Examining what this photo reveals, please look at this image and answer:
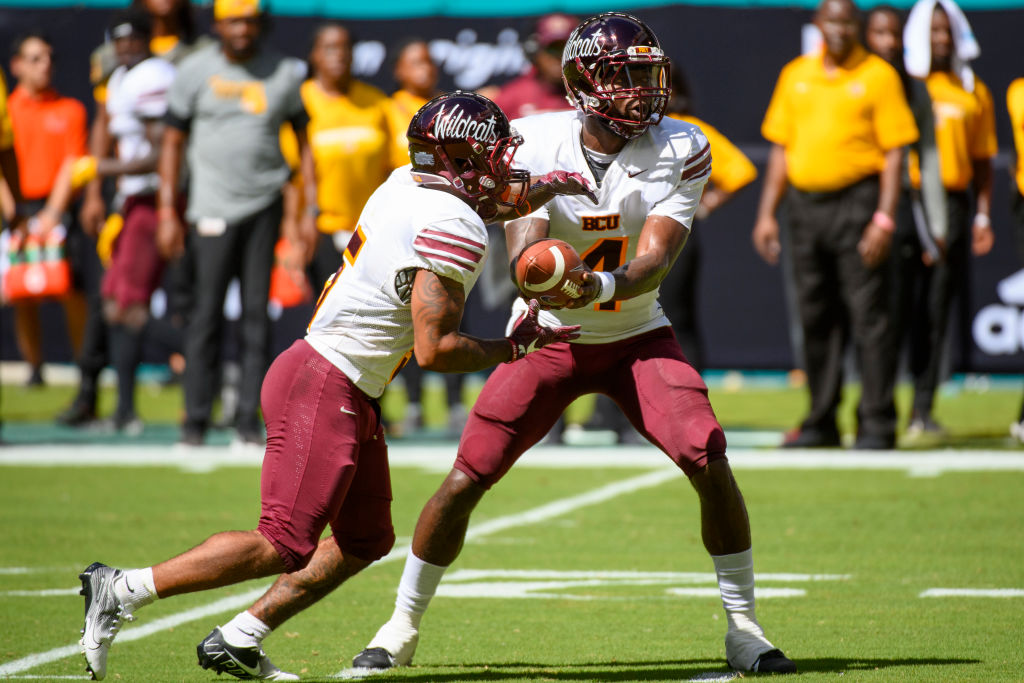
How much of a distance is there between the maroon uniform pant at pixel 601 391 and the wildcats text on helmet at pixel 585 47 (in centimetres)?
87

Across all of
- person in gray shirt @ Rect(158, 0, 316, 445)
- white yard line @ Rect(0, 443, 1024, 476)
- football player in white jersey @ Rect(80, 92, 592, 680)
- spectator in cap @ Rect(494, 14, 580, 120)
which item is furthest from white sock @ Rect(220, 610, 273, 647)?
spectator in cap @ Rect(494, 14, 580, 120)

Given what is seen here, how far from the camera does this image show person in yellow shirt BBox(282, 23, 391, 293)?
9695mm

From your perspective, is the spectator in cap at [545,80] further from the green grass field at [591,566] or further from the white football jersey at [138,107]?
the white football jersey at [138,107]

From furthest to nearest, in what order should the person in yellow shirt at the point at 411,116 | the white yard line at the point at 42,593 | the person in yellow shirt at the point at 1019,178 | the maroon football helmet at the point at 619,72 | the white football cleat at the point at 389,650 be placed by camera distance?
the person in yellow shirt at the point at 411,116, the person in yellow shirt at the point at 1019,178, the white yard line at the point at 42,593, the maroon football helmet at the point at 619,72, the white football cleat at the point at 389,650

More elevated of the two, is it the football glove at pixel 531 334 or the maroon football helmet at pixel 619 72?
the maroon football helmet at pixel 619 72

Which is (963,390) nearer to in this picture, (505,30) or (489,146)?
(505,30)

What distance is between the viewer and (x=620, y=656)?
4.39 meters

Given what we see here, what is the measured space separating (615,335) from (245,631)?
141 centimetres

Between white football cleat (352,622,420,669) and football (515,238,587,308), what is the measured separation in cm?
105

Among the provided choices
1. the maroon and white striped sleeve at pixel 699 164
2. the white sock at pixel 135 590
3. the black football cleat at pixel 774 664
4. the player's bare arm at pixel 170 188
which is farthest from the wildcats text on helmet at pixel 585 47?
the player's bare arm at pixel 170 188

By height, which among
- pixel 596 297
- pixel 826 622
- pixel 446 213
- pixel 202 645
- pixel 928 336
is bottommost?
pixel 928 336

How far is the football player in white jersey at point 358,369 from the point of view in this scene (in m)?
3.89

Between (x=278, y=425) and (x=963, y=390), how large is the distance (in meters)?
10.6

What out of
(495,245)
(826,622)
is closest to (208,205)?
(495,245)
